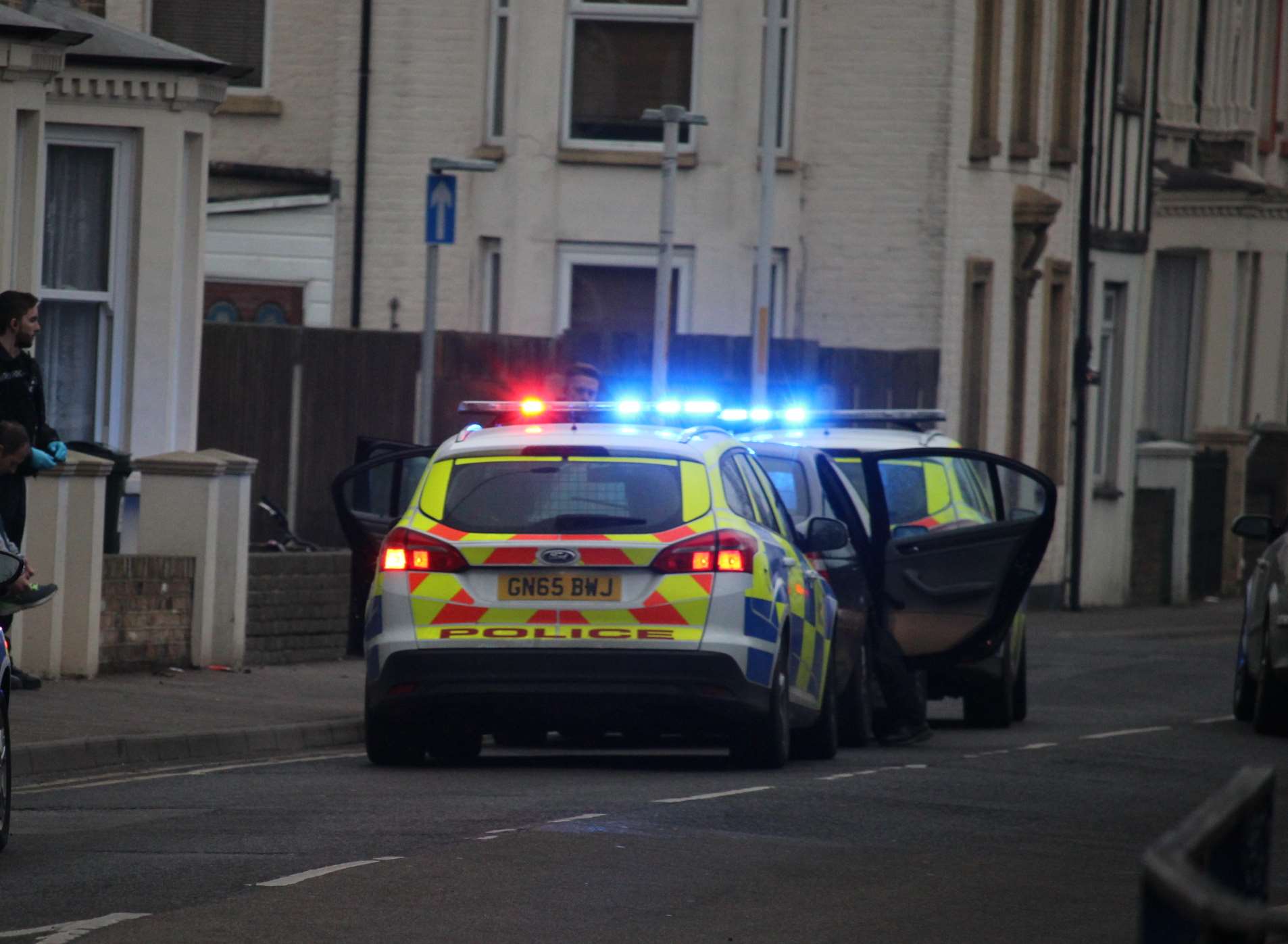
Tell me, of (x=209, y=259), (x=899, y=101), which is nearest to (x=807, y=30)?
(x=899, y=101)

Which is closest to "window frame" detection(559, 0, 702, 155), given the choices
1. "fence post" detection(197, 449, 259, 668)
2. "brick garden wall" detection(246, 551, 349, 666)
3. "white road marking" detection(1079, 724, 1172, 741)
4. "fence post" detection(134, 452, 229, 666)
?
"brick garden wall" detection(246, 551, 349, 666)

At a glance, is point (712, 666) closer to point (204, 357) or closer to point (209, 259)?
point (204, 357)

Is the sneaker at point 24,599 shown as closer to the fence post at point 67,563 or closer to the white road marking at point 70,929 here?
the white road marking at point 70,929

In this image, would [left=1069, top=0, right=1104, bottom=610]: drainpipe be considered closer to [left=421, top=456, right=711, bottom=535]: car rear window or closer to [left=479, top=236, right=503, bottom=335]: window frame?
[left=479, top=236, right=503, bottom=335]: window frame

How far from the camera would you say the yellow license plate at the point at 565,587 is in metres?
12.6

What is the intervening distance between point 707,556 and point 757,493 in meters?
1.21

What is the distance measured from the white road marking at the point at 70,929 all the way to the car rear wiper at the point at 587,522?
4631 millimetres

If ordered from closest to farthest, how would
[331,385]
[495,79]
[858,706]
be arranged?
[858,706]
[331,385]
[495,79]

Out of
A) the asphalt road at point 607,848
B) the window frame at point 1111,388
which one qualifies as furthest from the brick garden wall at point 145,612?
the window frame at point 1111,388

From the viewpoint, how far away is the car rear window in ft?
41.7

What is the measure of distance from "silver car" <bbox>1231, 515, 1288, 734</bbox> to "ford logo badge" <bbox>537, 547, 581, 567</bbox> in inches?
228

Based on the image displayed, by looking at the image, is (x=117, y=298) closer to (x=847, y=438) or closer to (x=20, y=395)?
(x=20, y=395)

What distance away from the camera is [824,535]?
14.2 meters

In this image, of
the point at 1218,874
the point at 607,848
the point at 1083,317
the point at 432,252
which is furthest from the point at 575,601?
the point at 1083,317
